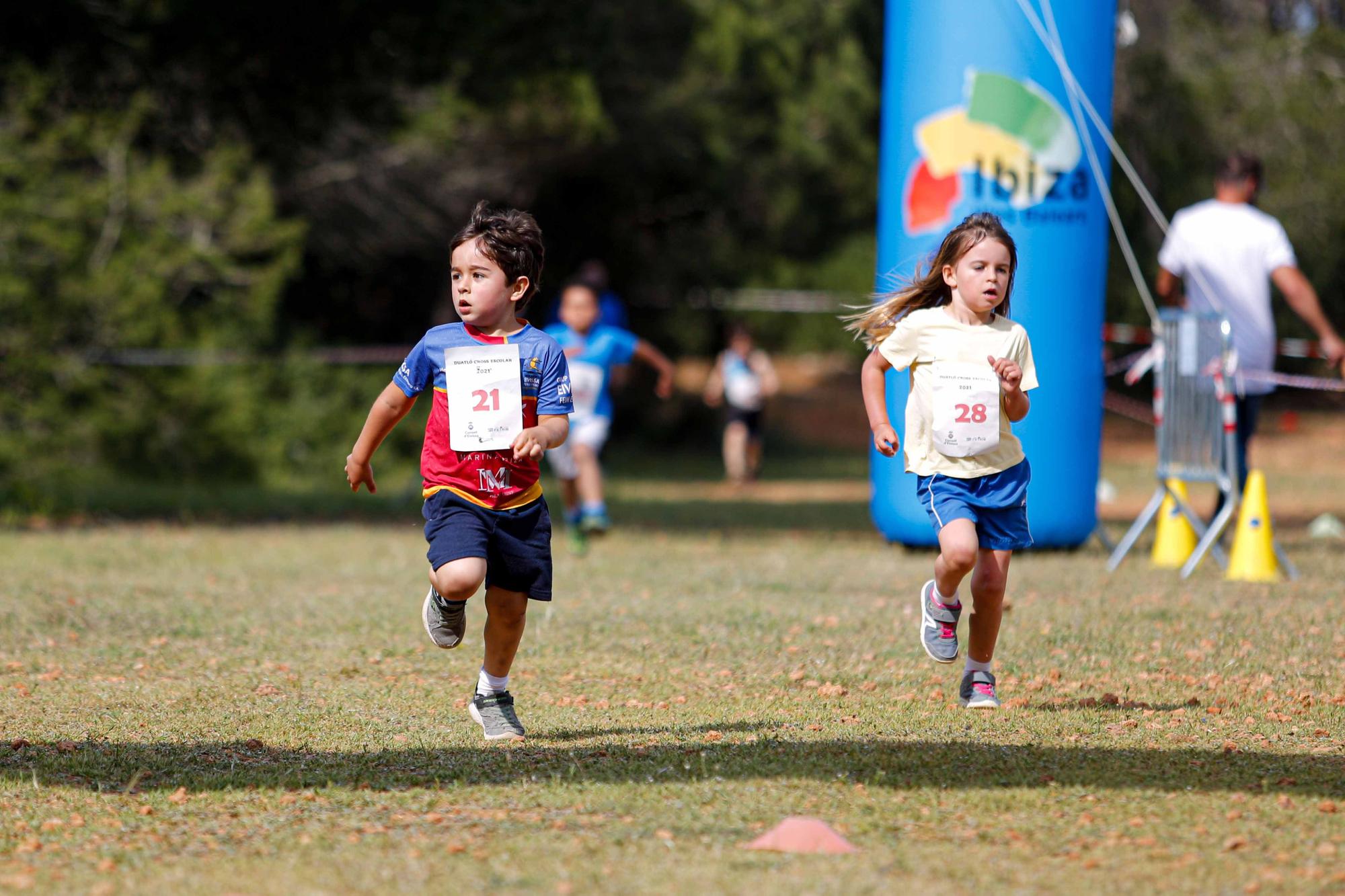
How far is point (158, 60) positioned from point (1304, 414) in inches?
912

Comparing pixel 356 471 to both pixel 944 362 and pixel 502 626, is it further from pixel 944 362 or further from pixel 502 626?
pixel 944 362

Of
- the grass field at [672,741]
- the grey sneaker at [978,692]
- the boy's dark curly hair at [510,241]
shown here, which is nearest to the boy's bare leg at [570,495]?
the grass field at [672,741]

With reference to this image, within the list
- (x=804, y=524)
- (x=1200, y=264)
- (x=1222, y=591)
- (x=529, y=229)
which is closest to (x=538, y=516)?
(x=529, y=229)

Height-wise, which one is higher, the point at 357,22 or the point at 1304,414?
the point at 357,22

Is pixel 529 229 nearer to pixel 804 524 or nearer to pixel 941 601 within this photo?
pixel 941 601

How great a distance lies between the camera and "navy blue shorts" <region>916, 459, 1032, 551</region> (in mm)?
6047

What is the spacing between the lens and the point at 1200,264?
10398 mm

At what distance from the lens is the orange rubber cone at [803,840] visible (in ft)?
13.4

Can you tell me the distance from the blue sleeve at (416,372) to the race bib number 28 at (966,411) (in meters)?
1.93

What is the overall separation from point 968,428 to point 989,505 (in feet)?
0.99

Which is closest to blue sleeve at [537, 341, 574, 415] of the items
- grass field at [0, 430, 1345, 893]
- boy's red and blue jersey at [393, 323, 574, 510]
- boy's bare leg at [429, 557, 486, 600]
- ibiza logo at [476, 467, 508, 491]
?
boy's red and blue jersey at [393, 323, 574, 510]

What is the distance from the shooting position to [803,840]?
4.09 m

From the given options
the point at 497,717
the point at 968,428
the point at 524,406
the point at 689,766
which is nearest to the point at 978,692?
the point at 968,428

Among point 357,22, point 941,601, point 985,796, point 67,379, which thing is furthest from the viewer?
point 67,379
